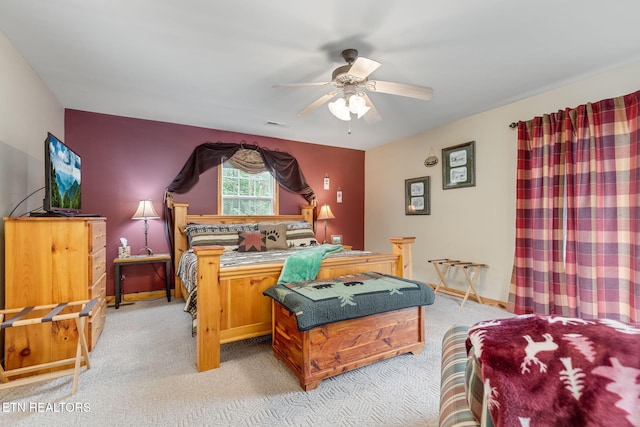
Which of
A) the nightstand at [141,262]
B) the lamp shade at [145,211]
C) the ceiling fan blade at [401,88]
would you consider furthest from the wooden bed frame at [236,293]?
the lamp shade at [145,211]

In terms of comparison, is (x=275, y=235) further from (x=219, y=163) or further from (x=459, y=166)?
(x=459, y=166)

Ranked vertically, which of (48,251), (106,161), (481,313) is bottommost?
(481,313)

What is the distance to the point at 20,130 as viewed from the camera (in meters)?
2.40

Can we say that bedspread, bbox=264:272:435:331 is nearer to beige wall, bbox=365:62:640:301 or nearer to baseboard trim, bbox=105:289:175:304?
beige wall, bbox=365:62:640:301

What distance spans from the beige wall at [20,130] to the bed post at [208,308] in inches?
56.2

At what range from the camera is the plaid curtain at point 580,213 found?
8.14ft

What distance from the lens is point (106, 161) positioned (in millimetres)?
3738

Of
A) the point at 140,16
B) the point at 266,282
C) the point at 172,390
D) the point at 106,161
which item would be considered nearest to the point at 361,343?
the point at 266,282

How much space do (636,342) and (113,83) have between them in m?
3.78

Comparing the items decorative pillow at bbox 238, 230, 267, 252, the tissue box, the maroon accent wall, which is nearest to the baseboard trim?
the maroon accent wall

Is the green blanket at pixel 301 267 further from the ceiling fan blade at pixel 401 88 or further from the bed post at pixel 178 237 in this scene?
the bed post at pixel 178 237

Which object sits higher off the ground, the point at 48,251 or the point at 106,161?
the point at 106,161

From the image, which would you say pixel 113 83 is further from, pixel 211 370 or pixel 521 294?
pixel 521 294

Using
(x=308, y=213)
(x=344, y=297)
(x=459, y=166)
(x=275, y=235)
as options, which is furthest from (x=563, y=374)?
(x=308, y=213)
